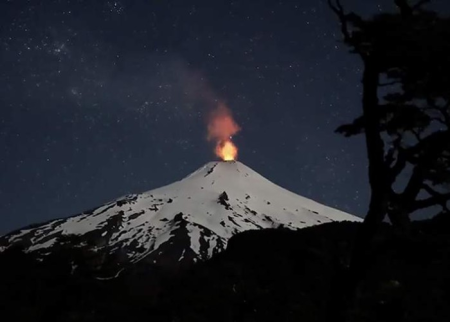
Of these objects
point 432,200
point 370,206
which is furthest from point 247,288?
point 370,206

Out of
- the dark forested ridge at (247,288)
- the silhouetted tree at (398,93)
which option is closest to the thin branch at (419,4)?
the silhouetted tree at (398,93)

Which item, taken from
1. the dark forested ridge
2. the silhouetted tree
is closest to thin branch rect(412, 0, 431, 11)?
the silhouetted tree

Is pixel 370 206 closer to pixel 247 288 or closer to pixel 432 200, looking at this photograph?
pixel 432 200

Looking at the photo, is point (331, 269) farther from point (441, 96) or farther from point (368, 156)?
point (441, 96)

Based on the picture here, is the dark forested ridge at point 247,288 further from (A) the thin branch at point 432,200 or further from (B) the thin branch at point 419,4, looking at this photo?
(B) the thin branch at point 419,4

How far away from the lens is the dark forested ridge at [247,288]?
20.4 feet

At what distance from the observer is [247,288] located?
43.5 meters

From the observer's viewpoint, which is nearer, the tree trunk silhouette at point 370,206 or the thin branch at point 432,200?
the tree trunk silhouette at point 370,206

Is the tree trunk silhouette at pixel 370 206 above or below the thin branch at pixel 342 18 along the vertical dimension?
below

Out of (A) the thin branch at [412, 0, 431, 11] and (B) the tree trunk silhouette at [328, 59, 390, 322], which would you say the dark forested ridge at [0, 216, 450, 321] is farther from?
(A) the thin branch at [412, 0, 431, 11]

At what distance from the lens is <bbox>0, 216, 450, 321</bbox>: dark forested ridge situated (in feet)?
20.4

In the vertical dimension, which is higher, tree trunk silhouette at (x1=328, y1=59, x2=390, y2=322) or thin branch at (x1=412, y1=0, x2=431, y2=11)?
thin branch at (x1=412, y1=0, x2=431, y2=11)

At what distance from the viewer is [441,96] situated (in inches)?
262

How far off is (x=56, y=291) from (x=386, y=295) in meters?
32.3
